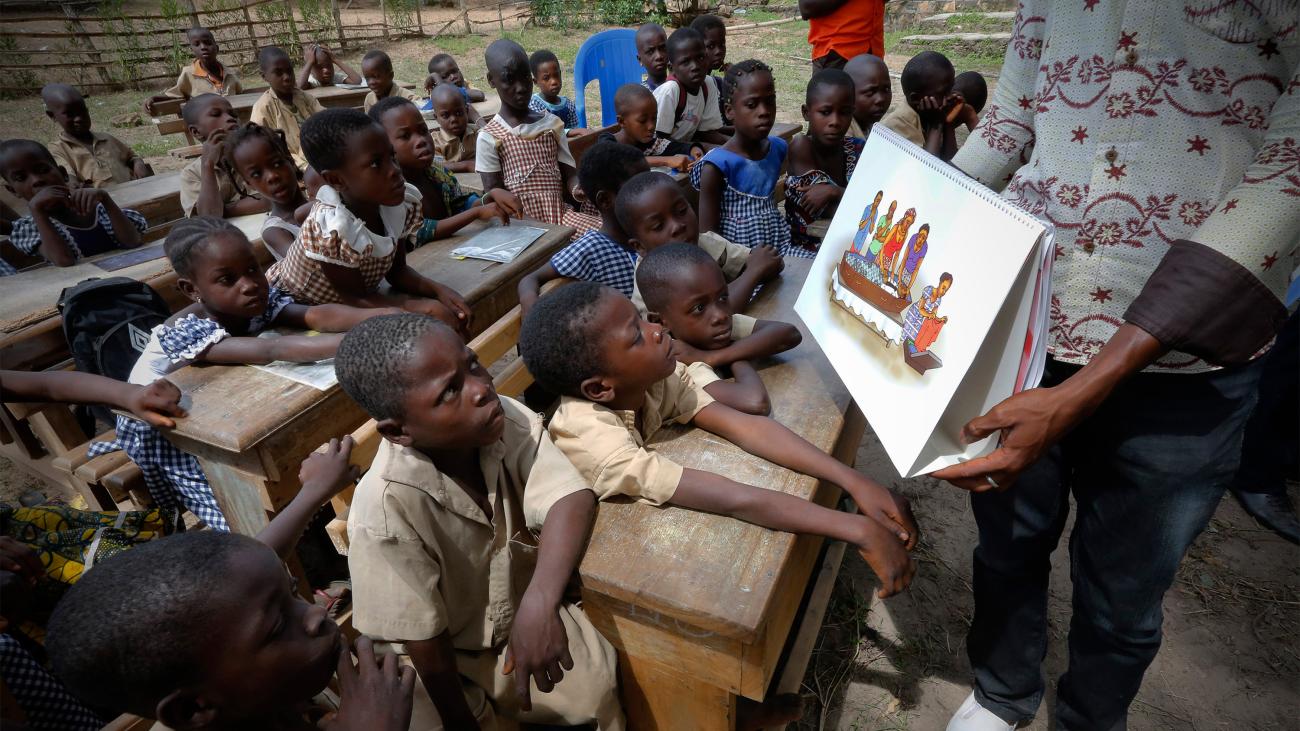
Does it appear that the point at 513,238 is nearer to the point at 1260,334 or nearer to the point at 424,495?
the point at 424,495

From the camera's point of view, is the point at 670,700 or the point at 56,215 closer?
the point at 670,700

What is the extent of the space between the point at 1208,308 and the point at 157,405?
229 centimetres

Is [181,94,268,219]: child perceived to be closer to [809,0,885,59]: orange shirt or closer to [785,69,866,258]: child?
[785,69,866,258]: child

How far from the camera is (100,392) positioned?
1.98 metres

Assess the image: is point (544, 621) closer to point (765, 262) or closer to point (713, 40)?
point (765, 262)

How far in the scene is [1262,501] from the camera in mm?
2826

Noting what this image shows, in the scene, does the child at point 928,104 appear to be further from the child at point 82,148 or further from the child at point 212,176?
the child at point 82,148

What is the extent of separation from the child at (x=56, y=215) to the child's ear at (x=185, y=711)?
334cm

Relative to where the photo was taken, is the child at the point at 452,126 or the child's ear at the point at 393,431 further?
the child at the point at 452,126

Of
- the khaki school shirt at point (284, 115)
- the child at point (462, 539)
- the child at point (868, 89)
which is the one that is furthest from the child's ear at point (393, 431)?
the khaki school shirt at point (284, 115)

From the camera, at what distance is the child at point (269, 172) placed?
2.90m

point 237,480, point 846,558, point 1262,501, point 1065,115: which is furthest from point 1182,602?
point 237,480

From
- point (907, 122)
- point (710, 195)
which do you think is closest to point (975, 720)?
point (710, 195)

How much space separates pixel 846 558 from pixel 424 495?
1.91 metres
